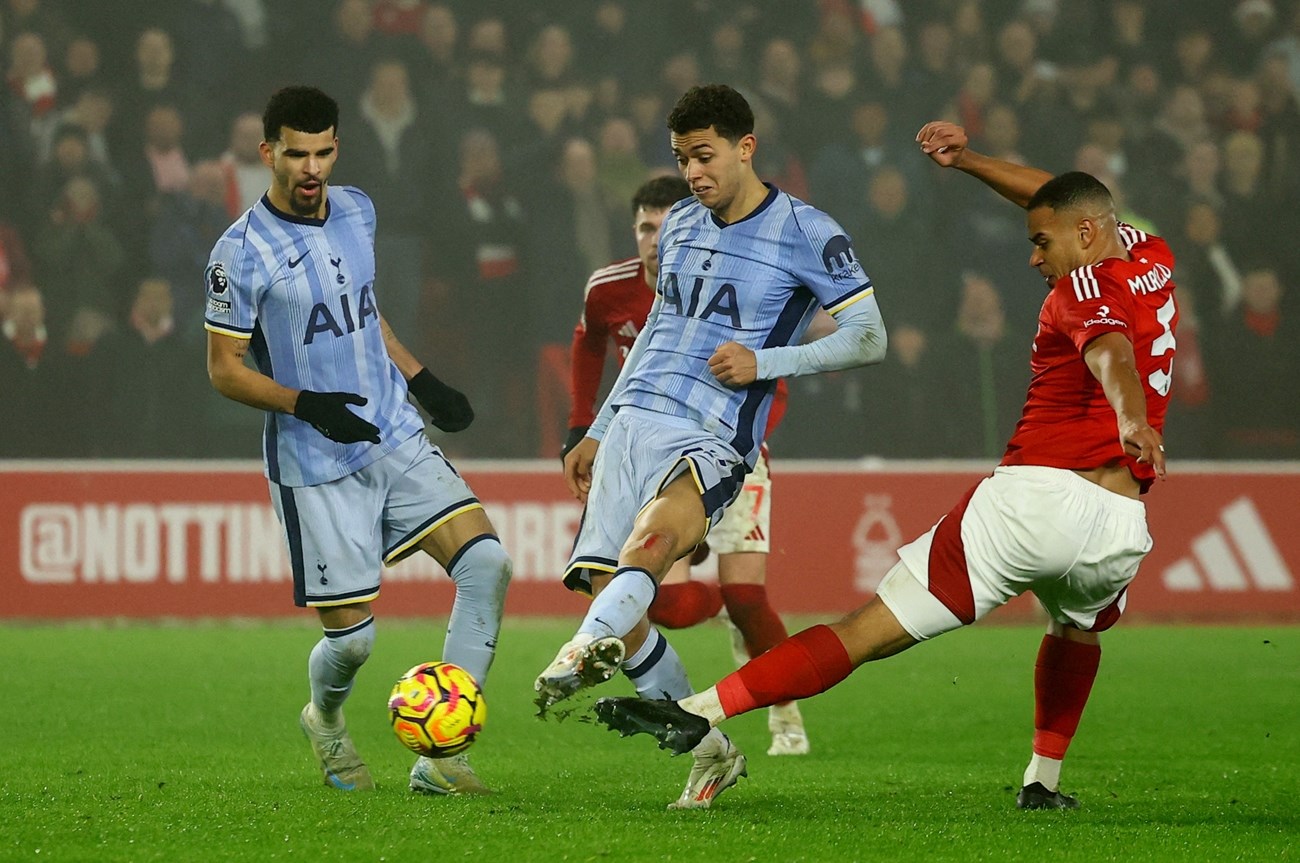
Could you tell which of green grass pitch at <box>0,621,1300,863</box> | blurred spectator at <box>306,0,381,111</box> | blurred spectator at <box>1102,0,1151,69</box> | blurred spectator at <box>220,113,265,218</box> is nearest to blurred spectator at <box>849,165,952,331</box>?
blurred spectator at <box>1102,0,1151,69</box>

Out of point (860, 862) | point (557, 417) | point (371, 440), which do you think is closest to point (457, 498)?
point (371, 440)

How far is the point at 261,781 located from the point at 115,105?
8807 millimetres

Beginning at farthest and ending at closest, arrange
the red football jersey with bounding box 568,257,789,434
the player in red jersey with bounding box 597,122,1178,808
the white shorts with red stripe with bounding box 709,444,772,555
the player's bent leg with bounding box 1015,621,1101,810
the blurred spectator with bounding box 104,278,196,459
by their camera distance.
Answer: the blurred spectator with bounding box 104,278,196,459
the red football jersey with bounding box 568,257,789,434
the white shorts with red stripe with bounding box 709,444,772,555
the player's bent leg with bounding box 1015,621,1101,810
the player in red jersey with bounding box 597,122,1178,808

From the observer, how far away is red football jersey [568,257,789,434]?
6973mm

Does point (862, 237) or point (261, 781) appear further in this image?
point (862, 237)

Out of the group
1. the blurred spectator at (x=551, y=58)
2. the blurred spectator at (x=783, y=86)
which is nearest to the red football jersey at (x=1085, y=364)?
the blurred spectator at (x=783, y=86)

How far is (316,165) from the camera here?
5332 mm

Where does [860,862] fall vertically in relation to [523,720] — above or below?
above

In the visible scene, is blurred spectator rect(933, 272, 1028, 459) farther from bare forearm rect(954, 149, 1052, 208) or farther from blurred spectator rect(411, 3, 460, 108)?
bare forearm rect(954, 149, 1052, 208)

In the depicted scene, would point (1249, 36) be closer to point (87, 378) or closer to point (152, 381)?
point (152, 381)

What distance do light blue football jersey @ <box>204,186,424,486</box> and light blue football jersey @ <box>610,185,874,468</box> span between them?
87cm

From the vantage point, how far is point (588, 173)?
13.1 meters

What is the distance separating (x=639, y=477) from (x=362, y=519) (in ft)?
3.28

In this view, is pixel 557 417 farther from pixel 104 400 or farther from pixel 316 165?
pixel 316 165
